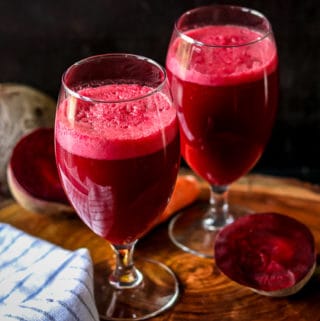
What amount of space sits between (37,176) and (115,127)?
1.13 feet

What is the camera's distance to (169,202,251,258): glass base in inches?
42.3

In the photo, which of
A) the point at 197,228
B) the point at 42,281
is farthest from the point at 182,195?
the point at 42,281

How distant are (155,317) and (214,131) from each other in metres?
0.25

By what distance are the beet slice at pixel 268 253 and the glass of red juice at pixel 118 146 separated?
0.10 meters

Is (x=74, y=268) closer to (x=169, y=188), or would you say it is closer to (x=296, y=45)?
(x=169, y=188)

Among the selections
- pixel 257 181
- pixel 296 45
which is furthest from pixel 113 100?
pixel 296 45

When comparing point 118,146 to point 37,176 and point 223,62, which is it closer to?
point 223,62

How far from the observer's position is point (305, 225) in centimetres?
106

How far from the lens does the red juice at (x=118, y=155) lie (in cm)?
81

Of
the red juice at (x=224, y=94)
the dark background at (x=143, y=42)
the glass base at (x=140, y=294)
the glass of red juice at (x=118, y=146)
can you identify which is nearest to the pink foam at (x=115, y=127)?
the glass of red juice at (x=118, y=146)

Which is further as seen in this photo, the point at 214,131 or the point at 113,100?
the point at 214,131

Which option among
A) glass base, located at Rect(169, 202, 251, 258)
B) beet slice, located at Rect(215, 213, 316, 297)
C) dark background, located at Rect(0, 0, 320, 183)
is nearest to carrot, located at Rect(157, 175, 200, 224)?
glass base, located at Rect(169, 202, 251, 258)

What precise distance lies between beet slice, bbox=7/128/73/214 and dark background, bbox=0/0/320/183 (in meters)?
0.47

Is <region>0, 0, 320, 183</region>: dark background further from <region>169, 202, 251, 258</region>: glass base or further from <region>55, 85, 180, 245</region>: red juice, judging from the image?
<region>55, 85, 180, 245</region>: red juice
